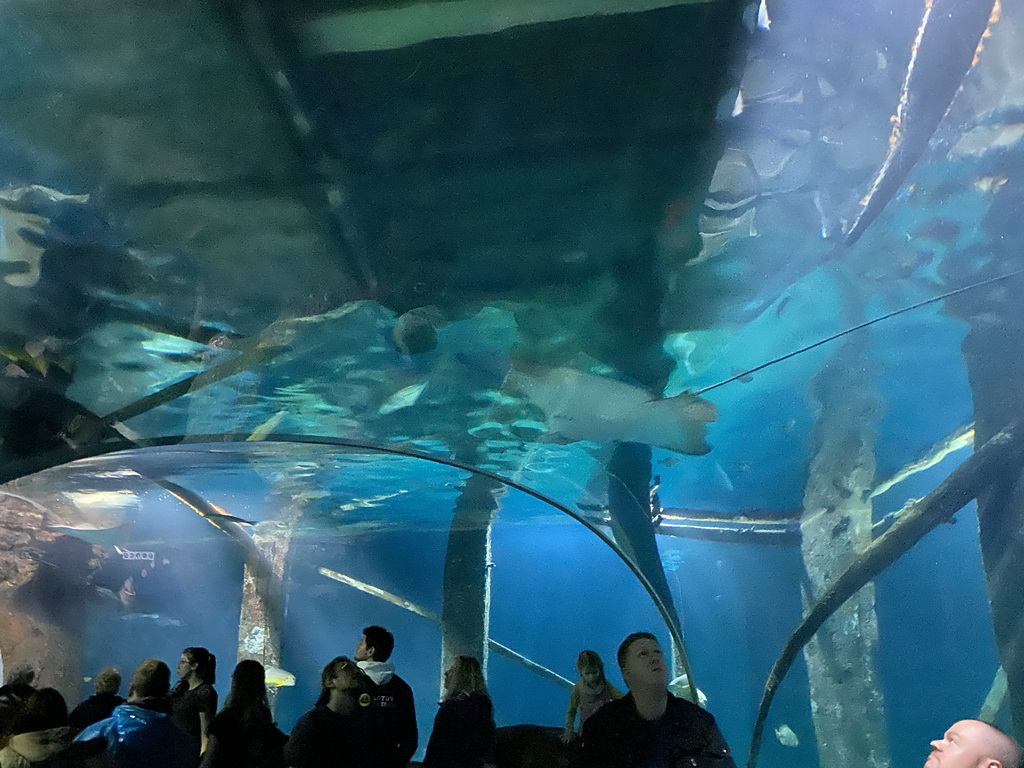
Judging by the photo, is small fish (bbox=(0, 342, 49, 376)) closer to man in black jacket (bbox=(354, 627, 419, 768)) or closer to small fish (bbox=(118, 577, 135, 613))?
man in black jacket (bbox=(354, 627, 419, 768))

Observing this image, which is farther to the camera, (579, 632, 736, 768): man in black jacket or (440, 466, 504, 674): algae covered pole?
(440, 466, 504, 674): algae covered pole

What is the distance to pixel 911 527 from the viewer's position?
21.9 feet

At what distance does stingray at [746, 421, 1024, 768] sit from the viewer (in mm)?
5496

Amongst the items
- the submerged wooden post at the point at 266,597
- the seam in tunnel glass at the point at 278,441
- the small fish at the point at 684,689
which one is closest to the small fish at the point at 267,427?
the seam in tunnel glass at the point at 278,441

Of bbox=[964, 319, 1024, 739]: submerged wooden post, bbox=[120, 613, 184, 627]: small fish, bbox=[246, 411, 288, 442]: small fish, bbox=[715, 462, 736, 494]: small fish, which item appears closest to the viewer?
bbox=[964, 319, 1024, 739]: submerged wooden post

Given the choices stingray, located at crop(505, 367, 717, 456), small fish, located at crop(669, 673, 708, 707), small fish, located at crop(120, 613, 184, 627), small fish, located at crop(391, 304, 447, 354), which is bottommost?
small fish, located at crop(669, 673, 708, 707)

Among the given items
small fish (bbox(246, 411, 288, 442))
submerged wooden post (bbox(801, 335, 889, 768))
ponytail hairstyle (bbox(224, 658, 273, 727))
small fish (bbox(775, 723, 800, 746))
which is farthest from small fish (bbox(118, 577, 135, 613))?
small fish (bbox(775, 723, 800, 746))

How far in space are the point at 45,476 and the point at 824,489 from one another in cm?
1072

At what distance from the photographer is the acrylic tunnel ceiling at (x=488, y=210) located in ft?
7.72

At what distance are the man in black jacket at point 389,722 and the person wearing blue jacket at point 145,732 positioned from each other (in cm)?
90

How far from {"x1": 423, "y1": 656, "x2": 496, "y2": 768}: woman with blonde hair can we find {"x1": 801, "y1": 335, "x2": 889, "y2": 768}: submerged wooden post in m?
4.86

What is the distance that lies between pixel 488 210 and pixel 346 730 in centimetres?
263

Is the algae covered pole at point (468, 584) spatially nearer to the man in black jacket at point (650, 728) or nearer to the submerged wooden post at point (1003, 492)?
the submerged wooden post at point (1003, 492)

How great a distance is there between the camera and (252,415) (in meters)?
5.96
